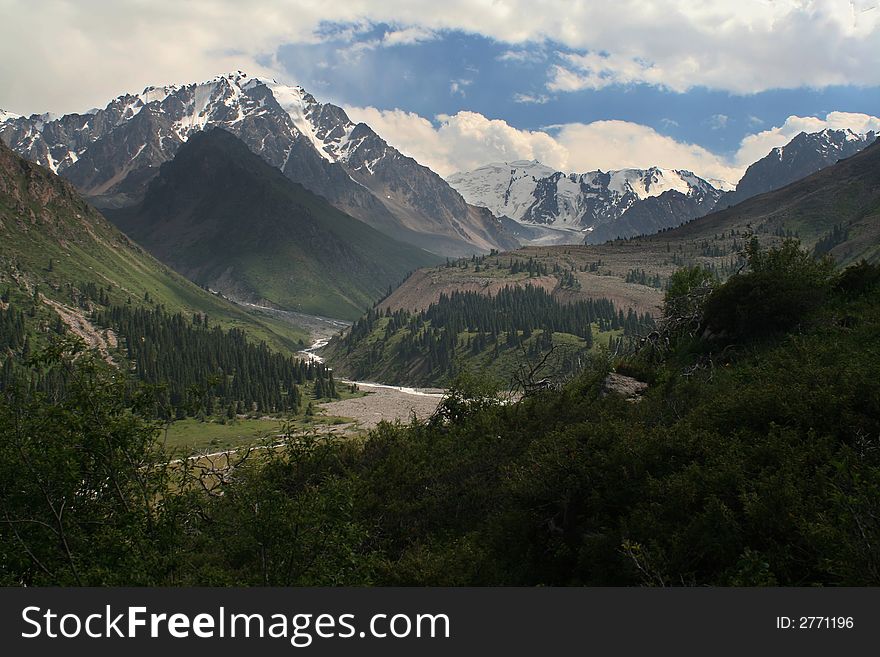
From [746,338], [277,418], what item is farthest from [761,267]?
[277,418]

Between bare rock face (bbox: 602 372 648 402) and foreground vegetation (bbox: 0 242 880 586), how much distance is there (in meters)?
3.59

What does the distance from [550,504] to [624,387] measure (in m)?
15.6

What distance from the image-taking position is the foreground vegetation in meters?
16.8

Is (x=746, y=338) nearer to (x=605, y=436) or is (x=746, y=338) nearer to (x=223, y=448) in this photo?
(x=605, y=436)

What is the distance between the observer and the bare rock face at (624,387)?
36.8 meters

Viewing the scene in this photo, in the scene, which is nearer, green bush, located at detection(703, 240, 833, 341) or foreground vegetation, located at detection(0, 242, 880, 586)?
foreground vegetation, located at detection(0, 242, 880, 586)

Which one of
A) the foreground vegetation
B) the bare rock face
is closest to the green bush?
the foreground vegetation

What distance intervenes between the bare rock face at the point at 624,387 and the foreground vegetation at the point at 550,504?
11.8 feet

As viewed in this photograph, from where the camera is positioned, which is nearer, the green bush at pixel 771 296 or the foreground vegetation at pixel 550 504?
the foreground vegetation at pixel 550 504

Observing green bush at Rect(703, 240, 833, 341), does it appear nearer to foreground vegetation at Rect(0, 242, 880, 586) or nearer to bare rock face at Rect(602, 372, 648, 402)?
foreground vegetation at Rect(0, 242, 880, 586)

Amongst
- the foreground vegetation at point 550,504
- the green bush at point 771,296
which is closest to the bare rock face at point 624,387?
the foreground vegetation at point 550,504

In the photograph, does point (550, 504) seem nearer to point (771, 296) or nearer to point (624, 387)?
point (624, 387)

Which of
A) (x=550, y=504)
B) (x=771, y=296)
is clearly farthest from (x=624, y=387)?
(x=550, y=504)

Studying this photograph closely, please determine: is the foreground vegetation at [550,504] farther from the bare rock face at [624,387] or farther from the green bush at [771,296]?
the green bush at [771,296]
